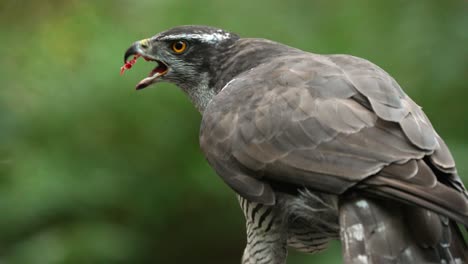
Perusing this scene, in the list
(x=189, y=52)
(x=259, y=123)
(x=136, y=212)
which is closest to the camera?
(x=259, y=123)

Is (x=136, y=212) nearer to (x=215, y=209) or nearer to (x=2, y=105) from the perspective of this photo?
(x=215, y=209)

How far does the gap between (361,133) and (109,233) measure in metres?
2.61

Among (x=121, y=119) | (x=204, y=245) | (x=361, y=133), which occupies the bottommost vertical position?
(x=204, y=245)

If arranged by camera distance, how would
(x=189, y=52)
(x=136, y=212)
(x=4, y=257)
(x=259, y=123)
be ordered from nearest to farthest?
1. (x=259, y=123)
2. (x=189, y=52)
3. (x=4, y=257)
4. (x=136, y=212)

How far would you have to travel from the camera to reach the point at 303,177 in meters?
4.05

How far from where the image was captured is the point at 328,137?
13.4 feet

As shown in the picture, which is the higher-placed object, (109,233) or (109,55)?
(109,55)

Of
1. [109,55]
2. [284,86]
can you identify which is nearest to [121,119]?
[109,55]

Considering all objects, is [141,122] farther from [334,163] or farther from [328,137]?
[334,163]

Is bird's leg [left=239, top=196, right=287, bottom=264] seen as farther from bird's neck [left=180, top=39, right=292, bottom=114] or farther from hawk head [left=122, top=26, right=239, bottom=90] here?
hawk head [left=122, top=26, right=239, bottom=90]

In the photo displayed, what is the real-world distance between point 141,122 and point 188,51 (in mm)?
1614

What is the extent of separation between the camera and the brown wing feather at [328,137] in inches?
152

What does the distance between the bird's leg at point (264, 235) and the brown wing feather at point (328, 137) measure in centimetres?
26

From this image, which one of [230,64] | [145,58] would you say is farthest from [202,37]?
[145,58]
